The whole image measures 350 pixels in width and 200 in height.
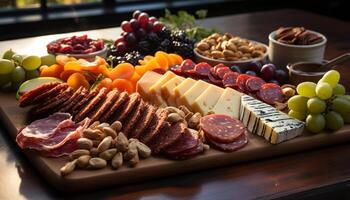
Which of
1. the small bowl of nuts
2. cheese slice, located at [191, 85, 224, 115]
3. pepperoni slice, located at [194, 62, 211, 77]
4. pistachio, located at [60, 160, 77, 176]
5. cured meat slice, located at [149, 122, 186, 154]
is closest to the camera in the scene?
pistachio, located at [60, 160, 77, 176]

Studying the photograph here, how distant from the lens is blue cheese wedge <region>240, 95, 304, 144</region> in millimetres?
1396

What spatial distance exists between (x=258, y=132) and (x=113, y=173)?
410 mm

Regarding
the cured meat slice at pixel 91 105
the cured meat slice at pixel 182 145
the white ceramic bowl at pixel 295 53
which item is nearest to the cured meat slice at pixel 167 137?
the cured meat slice at pixel 182 145

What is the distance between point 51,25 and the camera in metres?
3.30

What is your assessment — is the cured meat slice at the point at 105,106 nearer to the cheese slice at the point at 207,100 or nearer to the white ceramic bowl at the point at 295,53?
the cheese slice at the point at 207,100

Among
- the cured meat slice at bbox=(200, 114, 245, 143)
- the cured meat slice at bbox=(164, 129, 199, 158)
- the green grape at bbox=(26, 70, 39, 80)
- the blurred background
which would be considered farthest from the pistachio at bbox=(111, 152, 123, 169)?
the blurred background

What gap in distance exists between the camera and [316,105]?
1.42 metres

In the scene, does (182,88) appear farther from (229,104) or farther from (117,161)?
(117,161)

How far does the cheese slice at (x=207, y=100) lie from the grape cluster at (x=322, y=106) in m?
0.20

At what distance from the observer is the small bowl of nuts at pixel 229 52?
1.88 metres

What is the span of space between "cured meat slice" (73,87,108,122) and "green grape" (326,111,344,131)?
585mm

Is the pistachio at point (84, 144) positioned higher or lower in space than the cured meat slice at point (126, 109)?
lower

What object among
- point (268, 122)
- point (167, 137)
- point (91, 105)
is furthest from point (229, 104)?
point (91, 105)

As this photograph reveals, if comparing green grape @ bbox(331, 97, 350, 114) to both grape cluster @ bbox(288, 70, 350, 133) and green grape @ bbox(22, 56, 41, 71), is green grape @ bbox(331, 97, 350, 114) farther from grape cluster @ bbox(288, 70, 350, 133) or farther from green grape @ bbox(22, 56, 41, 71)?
green grape @ bbox(22, 56, 41, 71)
